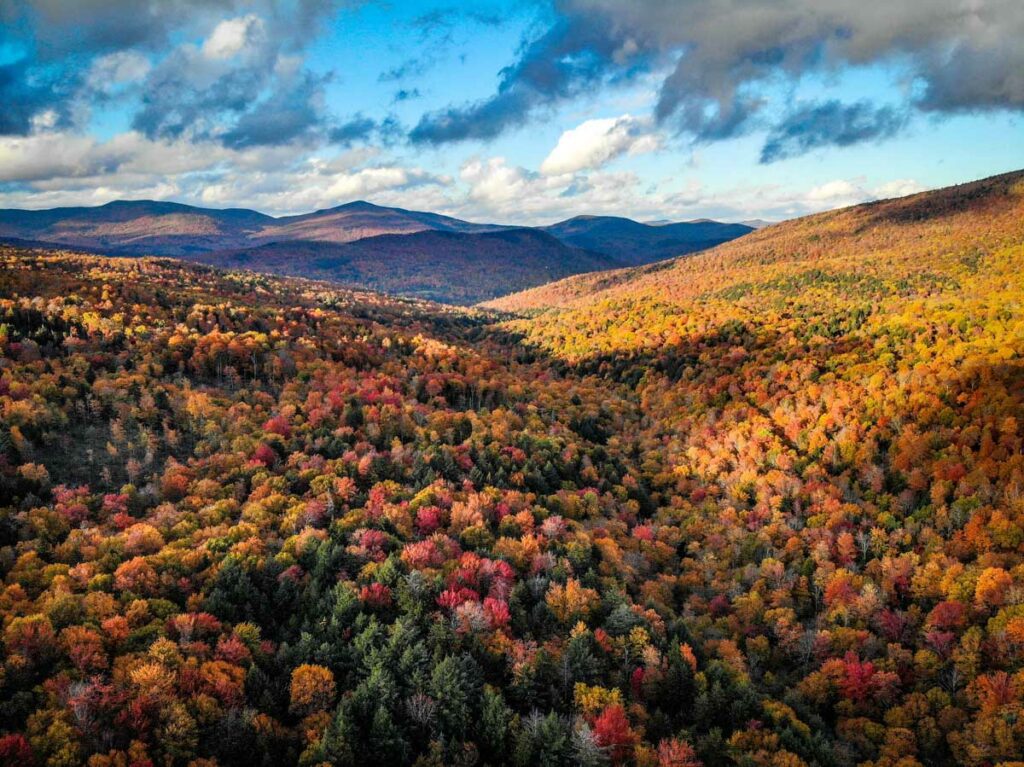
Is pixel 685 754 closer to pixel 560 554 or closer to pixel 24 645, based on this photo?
pixel 560 554

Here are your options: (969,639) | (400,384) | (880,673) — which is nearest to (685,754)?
(880,673)

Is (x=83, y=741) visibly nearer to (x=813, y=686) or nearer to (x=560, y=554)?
(x=560, y=554)

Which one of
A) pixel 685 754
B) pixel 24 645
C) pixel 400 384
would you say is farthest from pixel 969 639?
pixel 400 384

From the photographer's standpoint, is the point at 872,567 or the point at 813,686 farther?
the point at 872,567

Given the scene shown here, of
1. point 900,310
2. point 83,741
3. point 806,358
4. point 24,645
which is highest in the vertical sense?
point 900,310

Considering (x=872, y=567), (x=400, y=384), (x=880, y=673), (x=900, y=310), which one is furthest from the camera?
(x=900, y=310)

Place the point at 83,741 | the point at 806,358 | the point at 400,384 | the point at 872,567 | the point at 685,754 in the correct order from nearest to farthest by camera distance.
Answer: the point at 83,741, the point at 685,754, the point at 872,567, the point at 400,384, the point at 806,358

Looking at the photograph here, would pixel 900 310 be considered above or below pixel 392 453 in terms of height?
above
